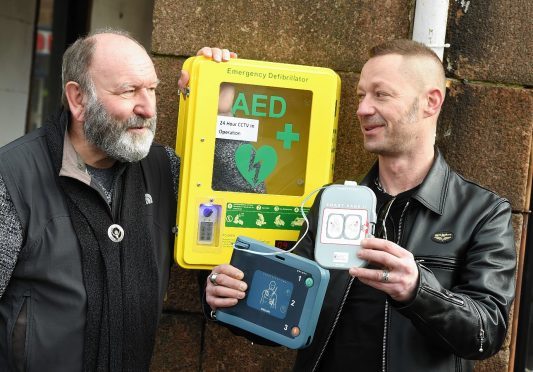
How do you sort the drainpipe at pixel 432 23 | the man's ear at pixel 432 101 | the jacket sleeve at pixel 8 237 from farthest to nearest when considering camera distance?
1. the drainpipe at pixel 432 23
2. the man's ear at pixel 432 101
3. the jacket sleeve at pixel 8 237

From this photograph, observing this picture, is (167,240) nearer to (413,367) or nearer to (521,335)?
(413,367)

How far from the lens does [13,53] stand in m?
7.00

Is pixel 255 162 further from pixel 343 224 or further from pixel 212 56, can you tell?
pixel 343 224

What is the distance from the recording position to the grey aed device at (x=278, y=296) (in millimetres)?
2785

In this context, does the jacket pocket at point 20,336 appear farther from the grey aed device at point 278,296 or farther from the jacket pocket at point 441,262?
the jacket pocket at point 441,262

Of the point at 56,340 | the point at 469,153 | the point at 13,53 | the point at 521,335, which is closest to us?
the point at 56,340

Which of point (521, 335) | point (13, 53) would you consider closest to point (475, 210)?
point (521, 335)

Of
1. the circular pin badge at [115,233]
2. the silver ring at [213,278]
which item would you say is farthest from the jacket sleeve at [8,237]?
the silver ring at [213,278]

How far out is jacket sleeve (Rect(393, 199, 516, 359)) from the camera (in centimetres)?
261

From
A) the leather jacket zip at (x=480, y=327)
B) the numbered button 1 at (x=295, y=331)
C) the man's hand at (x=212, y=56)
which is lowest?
the numbered button 1 at (x=295, y=331)

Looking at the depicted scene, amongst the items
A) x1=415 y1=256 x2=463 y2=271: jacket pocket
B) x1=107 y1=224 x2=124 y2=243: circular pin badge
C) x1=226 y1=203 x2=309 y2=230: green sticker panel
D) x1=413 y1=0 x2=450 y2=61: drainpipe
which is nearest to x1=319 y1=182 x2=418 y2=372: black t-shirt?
x1=415 y1=256 x2=463 y2=271: jacket pocket

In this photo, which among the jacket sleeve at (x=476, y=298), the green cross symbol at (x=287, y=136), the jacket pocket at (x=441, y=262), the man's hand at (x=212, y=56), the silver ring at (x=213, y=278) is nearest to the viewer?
the jacket sleeve at (x=476, y=298)

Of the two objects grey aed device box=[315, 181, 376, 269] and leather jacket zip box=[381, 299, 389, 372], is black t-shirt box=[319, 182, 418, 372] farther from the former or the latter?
grey aed device box=[315, 181, 376, 269]

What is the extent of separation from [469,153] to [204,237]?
1.29 metres
